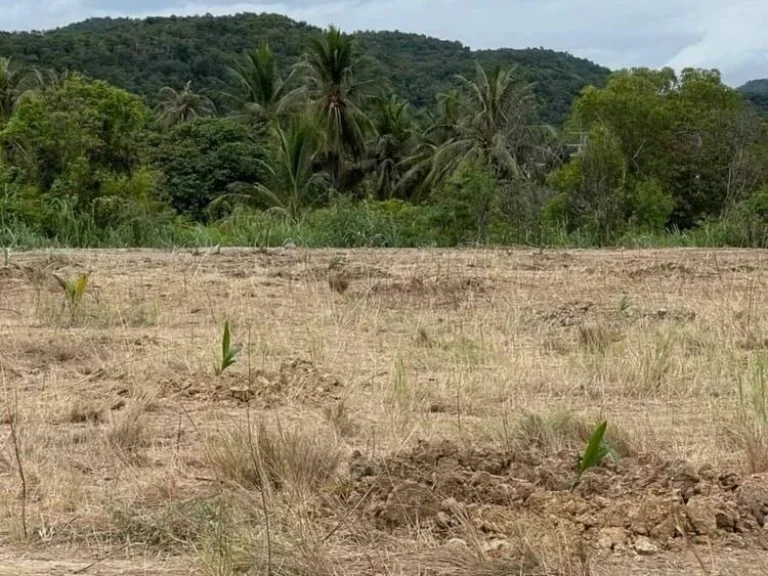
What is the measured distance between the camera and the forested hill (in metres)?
60.2

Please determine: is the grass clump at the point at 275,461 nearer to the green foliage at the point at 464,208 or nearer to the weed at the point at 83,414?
the weed at the point at 83,414

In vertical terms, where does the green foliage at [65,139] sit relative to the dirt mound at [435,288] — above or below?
above

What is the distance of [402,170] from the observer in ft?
128

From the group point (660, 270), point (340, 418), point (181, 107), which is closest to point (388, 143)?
point (181, 107)

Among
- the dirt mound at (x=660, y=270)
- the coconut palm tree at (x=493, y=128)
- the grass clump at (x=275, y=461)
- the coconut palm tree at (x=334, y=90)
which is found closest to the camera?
the grass clump at (x=275, y=461)

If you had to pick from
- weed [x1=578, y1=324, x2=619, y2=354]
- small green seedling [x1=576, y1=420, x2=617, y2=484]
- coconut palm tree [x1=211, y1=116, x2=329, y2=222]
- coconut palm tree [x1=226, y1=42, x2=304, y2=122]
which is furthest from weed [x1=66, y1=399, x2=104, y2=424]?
coconut palm tree [x1=226, y1=42, x2=304, y2=122]

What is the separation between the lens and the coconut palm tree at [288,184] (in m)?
30.0

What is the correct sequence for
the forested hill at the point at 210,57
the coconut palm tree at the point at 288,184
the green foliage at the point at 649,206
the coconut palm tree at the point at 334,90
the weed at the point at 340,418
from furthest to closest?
1. the forested hill at the point at 210,57
2. the coconut palm tree at the point at 334,90
3. the coconut palm tree at the point at 288,184
4. the green foliage at the point at 649,206
5. the weed at the point at 340,418

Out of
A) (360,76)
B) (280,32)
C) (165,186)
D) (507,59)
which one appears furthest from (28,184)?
(507,59)

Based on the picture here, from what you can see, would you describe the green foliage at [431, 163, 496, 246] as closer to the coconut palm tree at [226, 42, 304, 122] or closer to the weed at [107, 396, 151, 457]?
the weed at [107, 396, 151, 457]

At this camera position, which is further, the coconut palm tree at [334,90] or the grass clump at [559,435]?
the coconut palm tree at [334,90]

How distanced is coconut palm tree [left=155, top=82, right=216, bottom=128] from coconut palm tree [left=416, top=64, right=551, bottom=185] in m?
17.2

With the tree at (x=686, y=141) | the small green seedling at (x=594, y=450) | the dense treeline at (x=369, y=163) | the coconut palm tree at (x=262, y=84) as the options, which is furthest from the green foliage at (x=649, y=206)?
the coconut palm tree at (x=262, y=84)

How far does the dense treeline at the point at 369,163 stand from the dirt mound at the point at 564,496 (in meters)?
10.5
